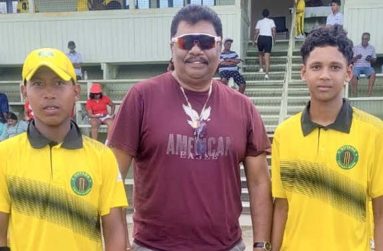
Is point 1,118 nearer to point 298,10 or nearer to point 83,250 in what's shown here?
point 298,10

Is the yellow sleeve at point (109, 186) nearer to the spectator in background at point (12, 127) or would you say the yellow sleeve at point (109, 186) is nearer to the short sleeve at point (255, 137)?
the short sleeve at point (255, 137)

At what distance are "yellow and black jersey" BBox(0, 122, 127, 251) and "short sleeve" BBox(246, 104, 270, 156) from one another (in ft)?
2.27

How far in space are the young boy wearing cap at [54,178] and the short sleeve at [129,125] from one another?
0.14m

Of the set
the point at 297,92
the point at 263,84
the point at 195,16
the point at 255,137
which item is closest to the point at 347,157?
the point at 255,137

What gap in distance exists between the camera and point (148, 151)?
232cm

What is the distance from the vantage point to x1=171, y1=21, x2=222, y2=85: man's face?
2301 mm

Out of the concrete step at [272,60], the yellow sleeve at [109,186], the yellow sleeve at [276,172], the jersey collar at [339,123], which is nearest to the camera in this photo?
the yellow sleeve at [109,186]

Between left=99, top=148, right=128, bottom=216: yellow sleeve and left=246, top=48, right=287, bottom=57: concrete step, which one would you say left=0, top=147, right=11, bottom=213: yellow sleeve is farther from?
left=246, top=48, right=287, bottom=57: concrete step

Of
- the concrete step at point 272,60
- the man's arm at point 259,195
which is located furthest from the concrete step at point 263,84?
the man's arm at point 259,195

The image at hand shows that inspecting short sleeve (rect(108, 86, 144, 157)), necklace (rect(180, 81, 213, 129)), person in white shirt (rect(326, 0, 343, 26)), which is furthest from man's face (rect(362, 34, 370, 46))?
short sleeve (rect(108, 86, 144, 157))

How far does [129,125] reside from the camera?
2309 millimetres

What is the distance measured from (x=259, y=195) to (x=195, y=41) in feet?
2.80

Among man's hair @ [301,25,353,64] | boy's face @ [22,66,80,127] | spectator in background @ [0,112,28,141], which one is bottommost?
spectator in background @ [0,112,28,141]

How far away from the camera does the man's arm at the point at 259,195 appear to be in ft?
8.03
